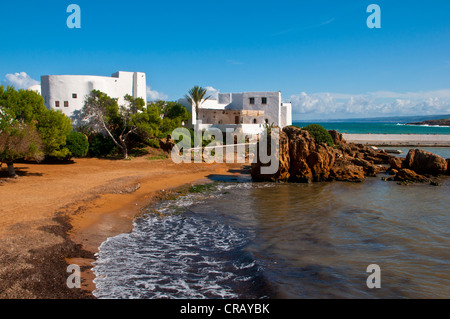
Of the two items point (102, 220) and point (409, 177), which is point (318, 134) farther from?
point (102, 220)

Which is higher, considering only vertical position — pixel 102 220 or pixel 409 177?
pixel 409 177

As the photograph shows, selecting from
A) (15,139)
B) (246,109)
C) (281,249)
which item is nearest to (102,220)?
(281,249)

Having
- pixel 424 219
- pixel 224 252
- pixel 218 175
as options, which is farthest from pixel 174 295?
pixel 218 175

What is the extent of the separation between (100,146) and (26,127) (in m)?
11.9

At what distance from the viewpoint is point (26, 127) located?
18.0 metres

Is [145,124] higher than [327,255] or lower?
higher

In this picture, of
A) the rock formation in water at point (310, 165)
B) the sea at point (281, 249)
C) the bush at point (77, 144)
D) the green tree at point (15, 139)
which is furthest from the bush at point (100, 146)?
the sea at point (281, 249)

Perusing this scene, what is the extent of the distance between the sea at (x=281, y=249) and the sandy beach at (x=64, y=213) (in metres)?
0.81

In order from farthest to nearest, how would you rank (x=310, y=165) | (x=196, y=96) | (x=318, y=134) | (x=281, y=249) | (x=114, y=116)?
(x=196, y=96)
(x=114, y=116)
(x=318, y=134)
(x=310, y=165)
(x=281, y=249)

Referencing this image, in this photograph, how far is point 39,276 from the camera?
7.59 meters

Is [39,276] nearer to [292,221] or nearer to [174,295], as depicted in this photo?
[174,295]

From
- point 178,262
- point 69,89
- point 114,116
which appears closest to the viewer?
point 178,262

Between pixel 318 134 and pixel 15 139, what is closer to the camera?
pixel 15 139
